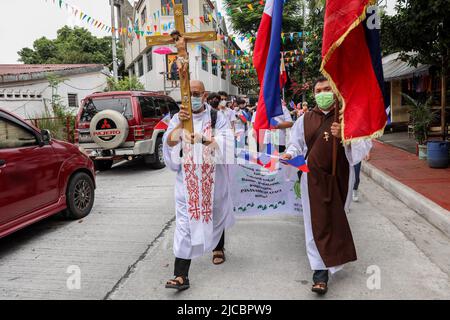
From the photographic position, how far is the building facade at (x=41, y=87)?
43.8 feet

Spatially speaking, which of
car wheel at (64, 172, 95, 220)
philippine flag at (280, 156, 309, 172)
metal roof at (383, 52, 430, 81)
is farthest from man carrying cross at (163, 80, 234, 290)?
metal roof at (383, 52, 430, 81)

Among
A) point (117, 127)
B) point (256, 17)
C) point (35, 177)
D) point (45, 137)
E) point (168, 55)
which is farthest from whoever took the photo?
point (256, 17)

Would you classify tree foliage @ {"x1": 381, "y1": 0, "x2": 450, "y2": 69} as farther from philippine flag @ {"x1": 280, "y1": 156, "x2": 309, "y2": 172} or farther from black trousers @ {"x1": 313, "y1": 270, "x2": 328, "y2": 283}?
black trousers @ {"x1": 313, "y1": 270, "x2": 328, "y2": 283}

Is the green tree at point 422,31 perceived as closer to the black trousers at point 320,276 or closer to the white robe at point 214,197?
the white robe at point 214,197

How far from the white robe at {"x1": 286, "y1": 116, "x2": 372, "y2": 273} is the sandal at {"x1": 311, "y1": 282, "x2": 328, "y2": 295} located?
0.44ft

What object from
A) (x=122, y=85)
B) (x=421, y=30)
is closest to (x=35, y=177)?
(x=421, y=30)

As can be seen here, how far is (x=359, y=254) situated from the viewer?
4254mm

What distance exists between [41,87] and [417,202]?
13.6 m

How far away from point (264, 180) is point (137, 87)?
17985 millimetres

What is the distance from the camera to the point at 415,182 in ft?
23.8

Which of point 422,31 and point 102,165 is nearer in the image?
point 422,31

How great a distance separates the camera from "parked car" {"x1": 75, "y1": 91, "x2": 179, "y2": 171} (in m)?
9.09

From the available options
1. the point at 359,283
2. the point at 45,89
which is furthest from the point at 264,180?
the point at 45,89

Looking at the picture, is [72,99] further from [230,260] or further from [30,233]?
[230,260]
